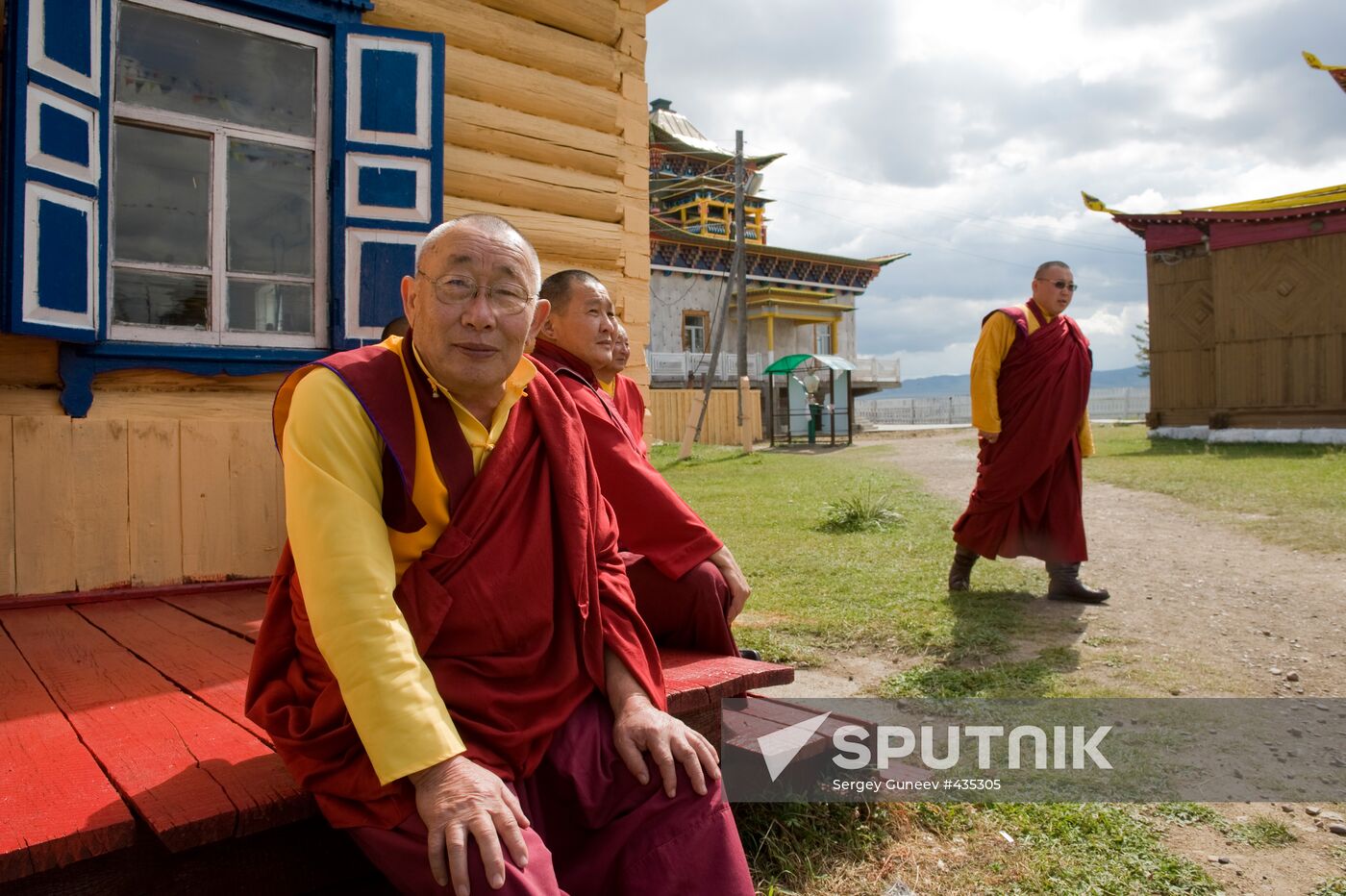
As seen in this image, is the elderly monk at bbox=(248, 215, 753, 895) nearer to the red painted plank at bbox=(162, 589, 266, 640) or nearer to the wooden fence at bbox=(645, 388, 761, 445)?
the red painted plank at bbox=(162, 589, 266, 640)

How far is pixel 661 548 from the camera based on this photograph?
275 cm

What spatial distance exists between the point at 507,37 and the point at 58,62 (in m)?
2.30

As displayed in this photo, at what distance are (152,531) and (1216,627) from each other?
513 cm

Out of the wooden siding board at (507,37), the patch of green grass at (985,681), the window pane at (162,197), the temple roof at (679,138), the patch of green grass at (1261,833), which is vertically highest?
the temple roof at (679,138)

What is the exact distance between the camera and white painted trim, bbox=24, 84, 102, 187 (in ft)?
10.9

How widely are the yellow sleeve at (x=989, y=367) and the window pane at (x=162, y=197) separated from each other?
4.27m

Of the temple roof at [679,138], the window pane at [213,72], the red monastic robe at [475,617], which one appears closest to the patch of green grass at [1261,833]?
the red monastic robe at [475,617]

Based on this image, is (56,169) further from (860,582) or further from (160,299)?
(860,582)

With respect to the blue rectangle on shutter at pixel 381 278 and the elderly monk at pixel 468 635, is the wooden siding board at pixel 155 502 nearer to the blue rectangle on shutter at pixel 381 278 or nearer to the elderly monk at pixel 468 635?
the blue rectangle on shutter at pixel 381 278

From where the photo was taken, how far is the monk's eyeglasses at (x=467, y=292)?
1944 mm

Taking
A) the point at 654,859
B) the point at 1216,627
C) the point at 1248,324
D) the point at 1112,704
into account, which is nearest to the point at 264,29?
the point at 654,859

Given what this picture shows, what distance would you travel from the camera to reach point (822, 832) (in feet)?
8.85

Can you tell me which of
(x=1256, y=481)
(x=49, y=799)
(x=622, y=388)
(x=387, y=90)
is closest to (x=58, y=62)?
(x=387, y=90)

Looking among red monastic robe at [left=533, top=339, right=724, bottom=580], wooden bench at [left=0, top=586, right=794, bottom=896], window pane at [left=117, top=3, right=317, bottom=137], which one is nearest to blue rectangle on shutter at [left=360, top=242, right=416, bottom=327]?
window pane at [left=117, top=3, right=317, bottom=137]
